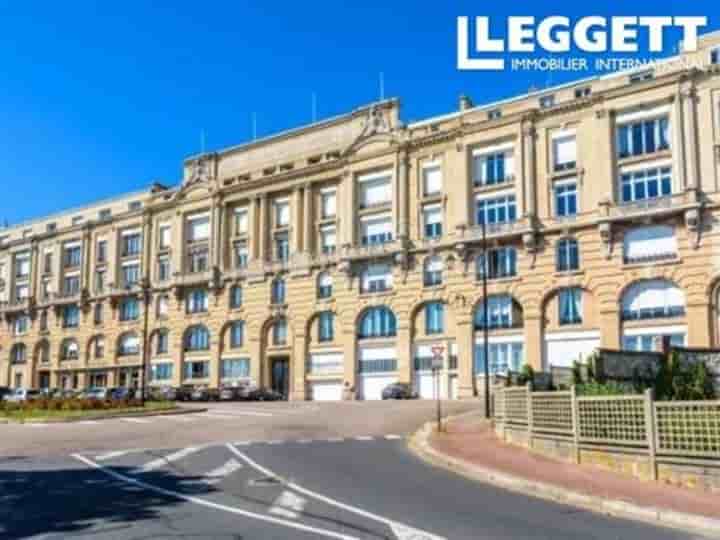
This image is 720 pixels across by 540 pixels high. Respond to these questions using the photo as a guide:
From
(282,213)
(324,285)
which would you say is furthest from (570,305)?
(282,213)

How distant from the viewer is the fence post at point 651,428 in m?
12.4

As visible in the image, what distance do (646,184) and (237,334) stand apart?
109ft

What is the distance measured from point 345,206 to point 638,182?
69.4 feet

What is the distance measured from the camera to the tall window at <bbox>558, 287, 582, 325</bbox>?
45.4 meters

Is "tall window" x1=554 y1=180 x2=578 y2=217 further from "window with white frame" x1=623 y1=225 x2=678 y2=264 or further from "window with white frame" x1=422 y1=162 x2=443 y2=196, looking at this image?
"window with white frame" x1=422 y1=162 x2=443 y2=196

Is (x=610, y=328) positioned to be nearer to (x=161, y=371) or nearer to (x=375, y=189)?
(x=375, y=189)

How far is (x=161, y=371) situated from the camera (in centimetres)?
6531

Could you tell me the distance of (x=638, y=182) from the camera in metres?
44.5

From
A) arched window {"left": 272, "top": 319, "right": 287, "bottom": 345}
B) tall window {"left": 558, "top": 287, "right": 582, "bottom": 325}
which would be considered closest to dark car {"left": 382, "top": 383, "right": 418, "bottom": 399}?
tall window {"left": 558, "top": 287, "right": 582, "bottom": 325}

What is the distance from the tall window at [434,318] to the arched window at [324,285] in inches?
332

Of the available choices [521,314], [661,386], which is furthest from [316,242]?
[661,386]

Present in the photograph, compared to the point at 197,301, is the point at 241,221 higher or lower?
higher

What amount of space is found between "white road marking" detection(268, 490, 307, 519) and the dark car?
38.0 metres

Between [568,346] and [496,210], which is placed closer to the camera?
[568,346]
